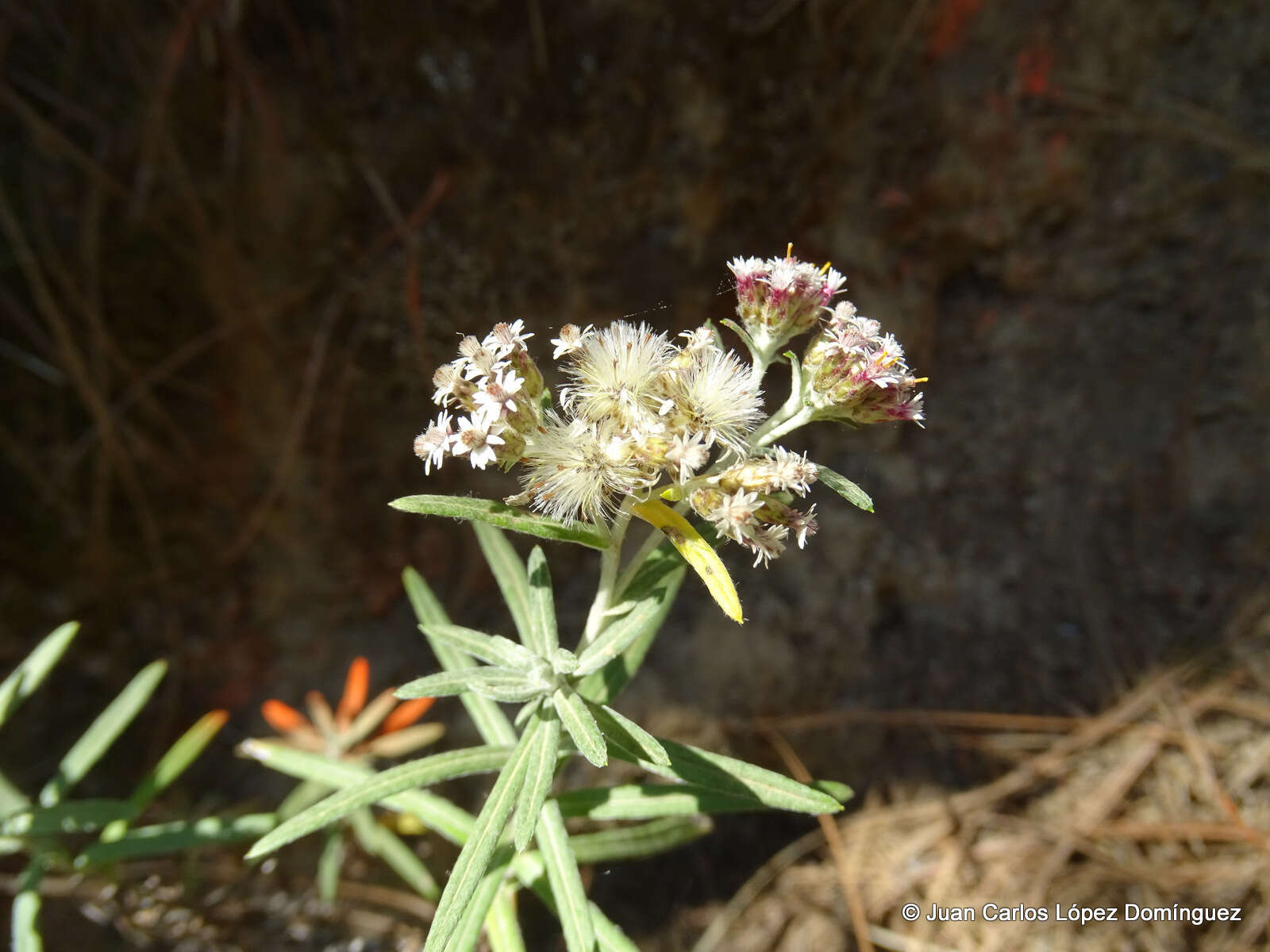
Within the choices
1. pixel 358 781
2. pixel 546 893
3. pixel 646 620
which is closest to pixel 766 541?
pixel 646 620

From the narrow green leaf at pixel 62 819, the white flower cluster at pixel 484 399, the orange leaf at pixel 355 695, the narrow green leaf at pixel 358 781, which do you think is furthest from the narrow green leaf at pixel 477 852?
the orange leaf at pixel 355 695

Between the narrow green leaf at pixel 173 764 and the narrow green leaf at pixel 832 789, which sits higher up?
the narrow green leaf at pixel 173 764

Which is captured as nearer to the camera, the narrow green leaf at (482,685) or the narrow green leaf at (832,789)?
the narrow green leaf at (482,685)

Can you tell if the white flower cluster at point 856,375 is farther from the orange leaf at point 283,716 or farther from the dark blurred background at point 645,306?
the orange leaf at point 283,716

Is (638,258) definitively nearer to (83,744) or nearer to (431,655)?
(431,655)

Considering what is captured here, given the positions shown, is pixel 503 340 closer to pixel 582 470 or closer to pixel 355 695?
pixel 582 470

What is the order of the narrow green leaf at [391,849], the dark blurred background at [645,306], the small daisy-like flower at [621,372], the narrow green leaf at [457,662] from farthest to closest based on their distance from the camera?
1. the dark blurred background at [645,306]
2. the narrow green leaf at [391,849]
3. the narrow green leaf at [457,662]
4. the small daisy-like flower at [621,372]

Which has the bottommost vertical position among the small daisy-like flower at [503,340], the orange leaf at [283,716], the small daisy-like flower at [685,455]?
the small daisy-like flower at [685,455]

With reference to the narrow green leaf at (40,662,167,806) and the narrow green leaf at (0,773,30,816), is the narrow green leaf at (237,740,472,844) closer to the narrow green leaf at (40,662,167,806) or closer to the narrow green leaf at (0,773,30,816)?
the narrow green leaf at (40,662,167,806)
